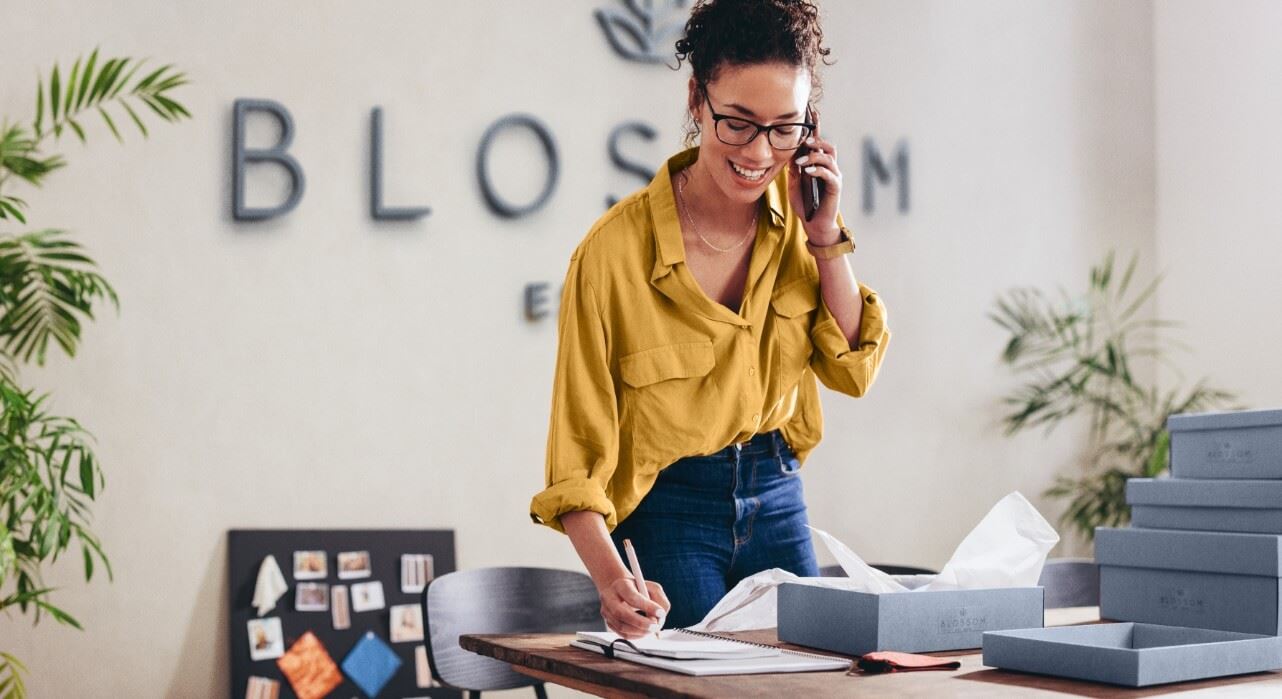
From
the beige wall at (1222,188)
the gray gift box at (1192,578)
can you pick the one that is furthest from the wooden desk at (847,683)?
the beige wall at (1222,188)

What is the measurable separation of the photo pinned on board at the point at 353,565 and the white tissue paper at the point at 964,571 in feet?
6.66

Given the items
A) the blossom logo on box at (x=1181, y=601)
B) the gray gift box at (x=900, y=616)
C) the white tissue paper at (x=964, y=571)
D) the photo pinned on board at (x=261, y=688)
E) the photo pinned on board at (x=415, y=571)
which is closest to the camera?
the gray gift box at (x=900, y=616)

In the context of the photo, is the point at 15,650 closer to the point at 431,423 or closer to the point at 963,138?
the point at 431,423

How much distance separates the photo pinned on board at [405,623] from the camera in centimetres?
348

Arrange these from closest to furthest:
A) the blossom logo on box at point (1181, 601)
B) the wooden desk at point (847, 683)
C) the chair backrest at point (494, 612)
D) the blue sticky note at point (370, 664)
A: 1. the wooden desk at point (847, 683)
2. the blossom logo on box at point (1181, 601)
3. the chair backrest at point (494, 612)
4. the blue sticky note at point (370, 664)

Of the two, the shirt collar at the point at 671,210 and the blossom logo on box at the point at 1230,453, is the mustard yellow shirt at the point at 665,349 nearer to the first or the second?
the shirt collar at the point at 671,210

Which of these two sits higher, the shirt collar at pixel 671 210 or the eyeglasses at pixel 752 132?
the eyeglasses at pixel 752 132

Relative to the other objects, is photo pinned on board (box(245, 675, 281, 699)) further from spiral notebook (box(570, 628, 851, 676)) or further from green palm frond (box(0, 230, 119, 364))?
spiral notebook (box(570, 628, 851, 676))

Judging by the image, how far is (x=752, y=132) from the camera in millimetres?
1736

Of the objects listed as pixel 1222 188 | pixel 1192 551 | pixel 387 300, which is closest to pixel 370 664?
pixel 387 300

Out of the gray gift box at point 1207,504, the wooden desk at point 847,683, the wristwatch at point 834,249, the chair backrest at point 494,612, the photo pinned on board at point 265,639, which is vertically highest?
the wristwatch at point 834,249

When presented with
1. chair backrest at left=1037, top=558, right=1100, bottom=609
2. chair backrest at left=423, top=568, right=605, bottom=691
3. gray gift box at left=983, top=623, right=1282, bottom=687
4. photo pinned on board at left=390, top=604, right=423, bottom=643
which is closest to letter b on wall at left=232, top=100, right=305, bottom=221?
photo pinned on board at left=390, top=604, right=423, bottom=643

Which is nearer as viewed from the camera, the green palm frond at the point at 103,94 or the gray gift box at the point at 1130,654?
the gray gift box at the point at 1130,654

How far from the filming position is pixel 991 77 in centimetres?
455
